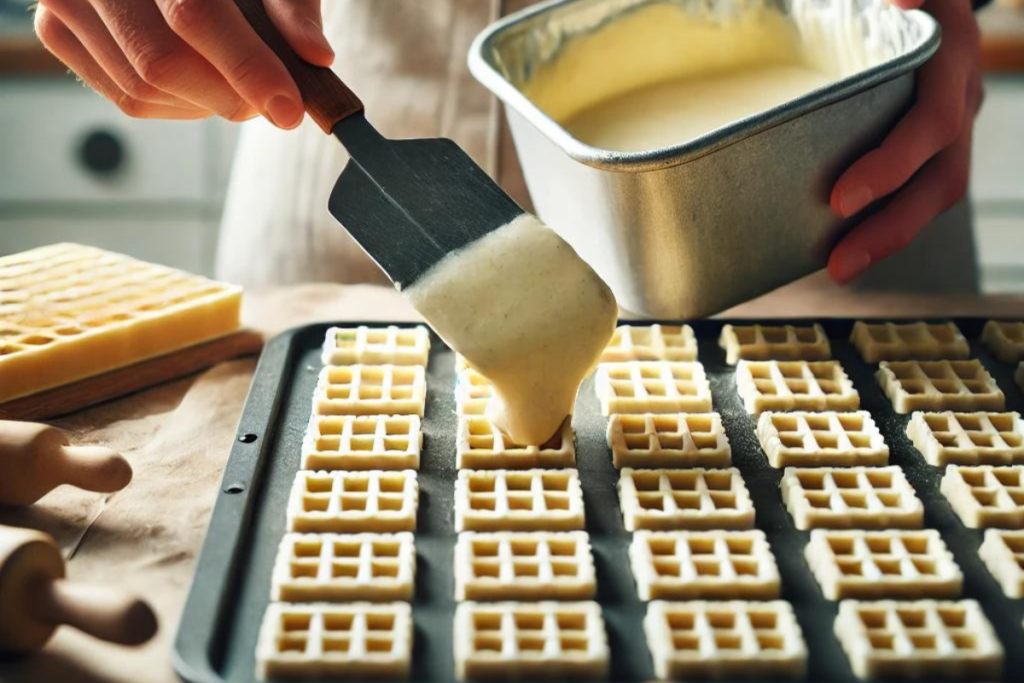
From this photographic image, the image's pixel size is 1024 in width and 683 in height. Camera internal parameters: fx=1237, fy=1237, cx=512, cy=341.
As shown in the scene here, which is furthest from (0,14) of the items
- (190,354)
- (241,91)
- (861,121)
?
(861,121)

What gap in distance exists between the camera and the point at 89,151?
305 centimetres

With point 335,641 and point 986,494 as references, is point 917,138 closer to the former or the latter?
point 986,494

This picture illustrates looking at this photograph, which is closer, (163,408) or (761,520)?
(761,520)

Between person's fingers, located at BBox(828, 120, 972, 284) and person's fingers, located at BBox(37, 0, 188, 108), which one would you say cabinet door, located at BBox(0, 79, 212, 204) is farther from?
person's fingers, located at BBox(828, 120, 972, 284)

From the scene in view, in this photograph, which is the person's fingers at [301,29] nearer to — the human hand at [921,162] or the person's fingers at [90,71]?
the person's fingers at [90,71]

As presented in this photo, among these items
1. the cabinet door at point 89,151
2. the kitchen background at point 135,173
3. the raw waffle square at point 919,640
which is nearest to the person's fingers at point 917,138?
the raw waffle square at point 919,640

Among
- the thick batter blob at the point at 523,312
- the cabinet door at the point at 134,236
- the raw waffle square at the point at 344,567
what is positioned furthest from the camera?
the cabinet door at the point at 134,236

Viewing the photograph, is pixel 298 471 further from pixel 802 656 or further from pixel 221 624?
pixel 802 656

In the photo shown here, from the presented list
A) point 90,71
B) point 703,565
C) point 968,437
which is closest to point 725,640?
point 703,565

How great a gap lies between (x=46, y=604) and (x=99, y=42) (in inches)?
24.1

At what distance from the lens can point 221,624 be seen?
941 mm

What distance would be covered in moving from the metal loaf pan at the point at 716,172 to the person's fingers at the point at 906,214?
2 centimetres

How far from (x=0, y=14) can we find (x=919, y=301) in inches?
92.6

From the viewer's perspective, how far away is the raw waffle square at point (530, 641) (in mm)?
890
